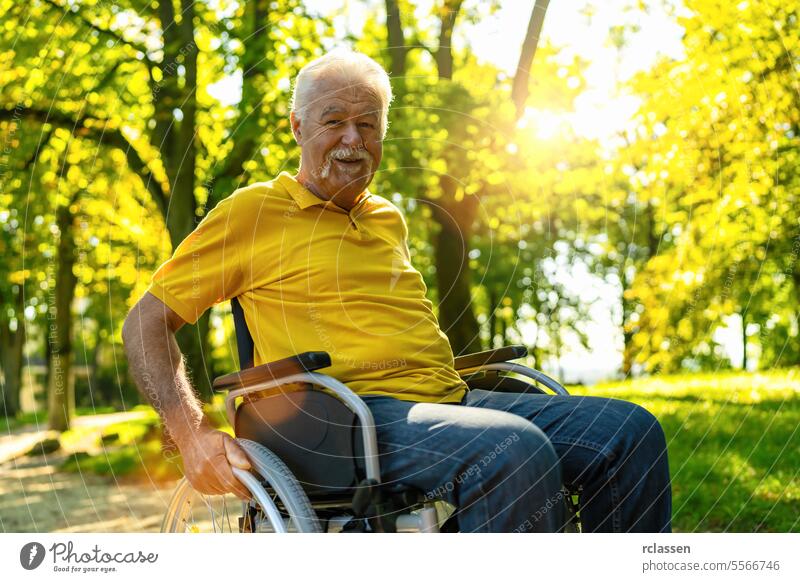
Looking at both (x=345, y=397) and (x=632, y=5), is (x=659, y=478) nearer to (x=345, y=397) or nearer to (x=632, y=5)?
(x=345, y=397)

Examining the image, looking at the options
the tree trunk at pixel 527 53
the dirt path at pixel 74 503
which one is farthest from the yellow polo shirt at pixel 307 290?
the dirt path at pixel 74 503

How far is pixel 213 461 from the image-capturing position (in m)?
2.26

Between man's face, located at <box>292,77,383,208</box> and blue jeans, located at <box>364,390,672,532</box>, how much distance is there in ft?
2.28

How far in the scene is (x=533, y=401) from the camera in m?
2.66

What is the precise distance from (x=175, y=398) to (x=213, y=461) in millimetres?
215

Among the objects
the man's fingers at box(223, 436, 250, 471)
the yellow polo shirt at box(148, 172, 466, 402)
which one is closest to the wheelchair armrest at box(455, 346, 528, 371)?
the yellow polo shirt at box(148, 172, 466, 402)

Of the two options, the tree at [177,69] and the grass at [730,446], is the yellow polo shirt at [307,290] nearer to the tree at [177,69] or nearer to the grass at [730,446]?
the grass at [730,446]

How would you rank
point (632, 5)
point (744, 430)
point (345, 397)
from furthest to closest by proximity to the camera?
point (744, 430) → point (632, 5) → point (345, 397)

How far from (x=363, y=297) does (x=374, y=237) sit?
232mm

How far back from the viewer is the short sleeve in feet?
7.87

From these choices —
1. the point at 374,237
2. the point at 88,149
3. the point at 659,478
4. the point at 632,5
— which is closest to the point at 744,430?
the point at 632,5

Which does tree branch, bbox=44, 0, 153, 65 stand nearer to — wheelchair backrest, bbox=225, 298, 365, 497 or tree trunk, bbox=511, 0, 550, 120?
tree trunk, bbox=511, 0, 550, 120

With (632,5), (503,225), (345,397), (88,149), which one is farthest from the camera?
(503,225)

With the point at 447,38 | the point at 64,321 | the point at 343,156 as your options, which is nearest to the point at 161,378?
the point at 343,156
